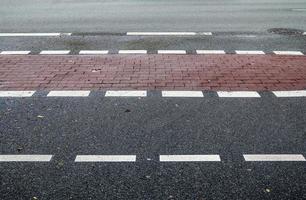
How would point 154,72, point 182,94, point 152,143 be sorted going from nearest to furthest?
1. point 152,143
2. point 182,94
3. point 154,72

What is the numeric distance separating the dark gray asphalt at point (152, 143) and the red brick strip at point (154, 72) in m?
0.61

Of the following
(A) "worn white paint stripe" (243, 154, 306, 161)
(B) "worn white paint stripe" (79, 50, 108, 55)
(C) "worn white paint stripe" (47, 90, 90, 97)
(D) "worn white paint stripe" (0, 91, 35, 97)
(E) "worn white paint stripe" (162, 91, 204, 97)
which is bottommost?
(A) "worn white paint stripe" (243, 154, 306, 161)

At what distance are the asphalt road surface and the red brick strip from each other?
9.63ft

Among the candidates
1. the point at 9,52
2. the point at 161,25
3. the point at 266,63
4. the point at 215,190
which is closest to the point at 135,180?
the point at 215,190

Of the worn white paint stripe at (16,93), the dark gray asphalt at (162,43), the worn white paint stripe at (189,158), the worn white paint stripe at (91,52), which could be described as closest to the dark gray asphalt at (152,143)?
the worn white paint stripe at (189,158)

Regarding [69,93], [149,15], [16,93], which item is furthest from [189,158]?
[149,15]

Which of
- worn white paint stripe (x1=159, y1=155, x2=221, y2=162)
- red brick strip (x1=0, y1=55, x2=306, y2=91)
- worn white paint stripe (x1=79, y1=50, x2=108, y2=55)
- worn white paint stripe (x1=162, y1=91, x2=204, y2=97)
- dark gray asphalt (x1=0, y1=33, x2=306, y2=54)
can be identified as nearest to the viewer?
worn white paint stripe (x1=159, y1=155, x2=221, y2=162)

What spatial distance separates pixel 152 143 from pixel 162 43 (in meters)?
5.54

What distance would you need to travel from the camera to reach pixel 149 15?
47.0ft

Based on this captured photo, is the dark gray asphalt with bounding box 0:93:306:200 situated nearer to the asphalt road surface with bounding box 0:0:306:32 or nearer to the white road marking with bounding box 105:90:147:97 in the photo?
the white road marking with bounding box 105:90:147:97

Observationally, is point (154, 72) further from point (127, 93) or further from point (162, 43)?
point (162, 43)

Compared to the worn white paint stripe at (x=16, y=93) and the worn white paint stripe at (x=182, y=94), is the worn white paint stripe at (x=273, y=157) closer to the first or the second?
the worn white paint stripe at (x=182, y=94)

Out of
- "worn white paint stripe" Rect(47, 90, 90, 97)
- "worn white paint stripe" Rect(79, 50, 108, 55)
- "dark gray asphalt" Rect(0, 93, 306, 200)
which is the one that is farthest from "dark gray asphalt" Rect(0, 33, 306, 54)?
"dark gray asphalt" Rect(0, 93, 306, 200)

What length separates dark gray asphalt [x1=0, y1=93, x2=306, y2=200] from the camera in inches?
188
